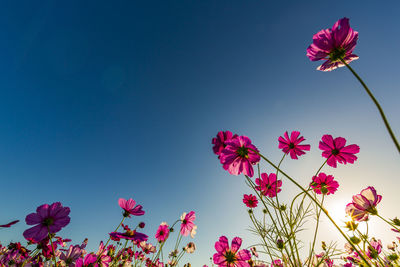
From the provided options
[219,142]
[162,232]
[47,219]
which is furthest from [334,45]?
→ [162,232]

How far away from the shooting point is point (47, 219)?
3.28 ft

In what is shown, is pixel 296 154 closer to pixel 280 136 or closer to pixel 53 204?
pixel 280 136

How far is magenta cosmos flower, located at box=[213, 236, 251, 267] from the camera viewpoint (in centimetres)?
163

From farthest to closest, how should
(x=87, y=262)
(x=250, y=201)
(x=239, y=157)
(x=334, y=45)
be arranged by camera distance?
(x=250, y=201)
(x=87, y=262)
(x=239, y=157)
(x=334, y=45)

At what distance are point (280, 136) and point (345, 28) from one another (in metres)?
1.04

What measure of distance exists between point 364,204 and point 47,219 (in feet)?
6.14

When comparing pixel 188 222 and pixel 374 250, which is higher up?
pixel 188 222

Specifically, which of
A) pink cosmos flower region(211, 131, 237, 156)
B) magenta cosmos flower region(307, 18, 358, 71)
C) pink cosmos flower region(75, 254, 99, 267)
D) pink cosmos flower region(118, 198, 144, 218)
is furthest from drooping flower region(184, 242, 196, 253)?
magenta cosmos flower region(307, 18, 358, 71)

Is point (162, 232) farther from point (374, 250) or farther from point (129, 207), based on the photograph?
point (374, 250)

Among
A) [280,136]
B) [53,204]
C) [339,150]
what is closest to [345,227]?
[339,150]

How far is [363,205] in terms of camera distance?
123cm

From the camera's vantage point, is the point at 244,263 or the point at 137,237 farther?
the point at 244,263

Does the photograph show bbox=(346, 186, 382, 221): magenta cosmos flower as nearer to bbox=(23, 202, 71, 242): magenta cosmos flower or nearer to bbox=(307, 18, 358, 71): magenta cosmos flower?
bbox=(307, 18, 358, 71): magenta cosmos flower

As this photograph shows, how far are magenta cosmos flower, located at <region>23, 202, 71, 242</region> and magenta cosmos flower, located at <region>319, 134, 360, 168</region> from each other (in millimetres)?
1833
